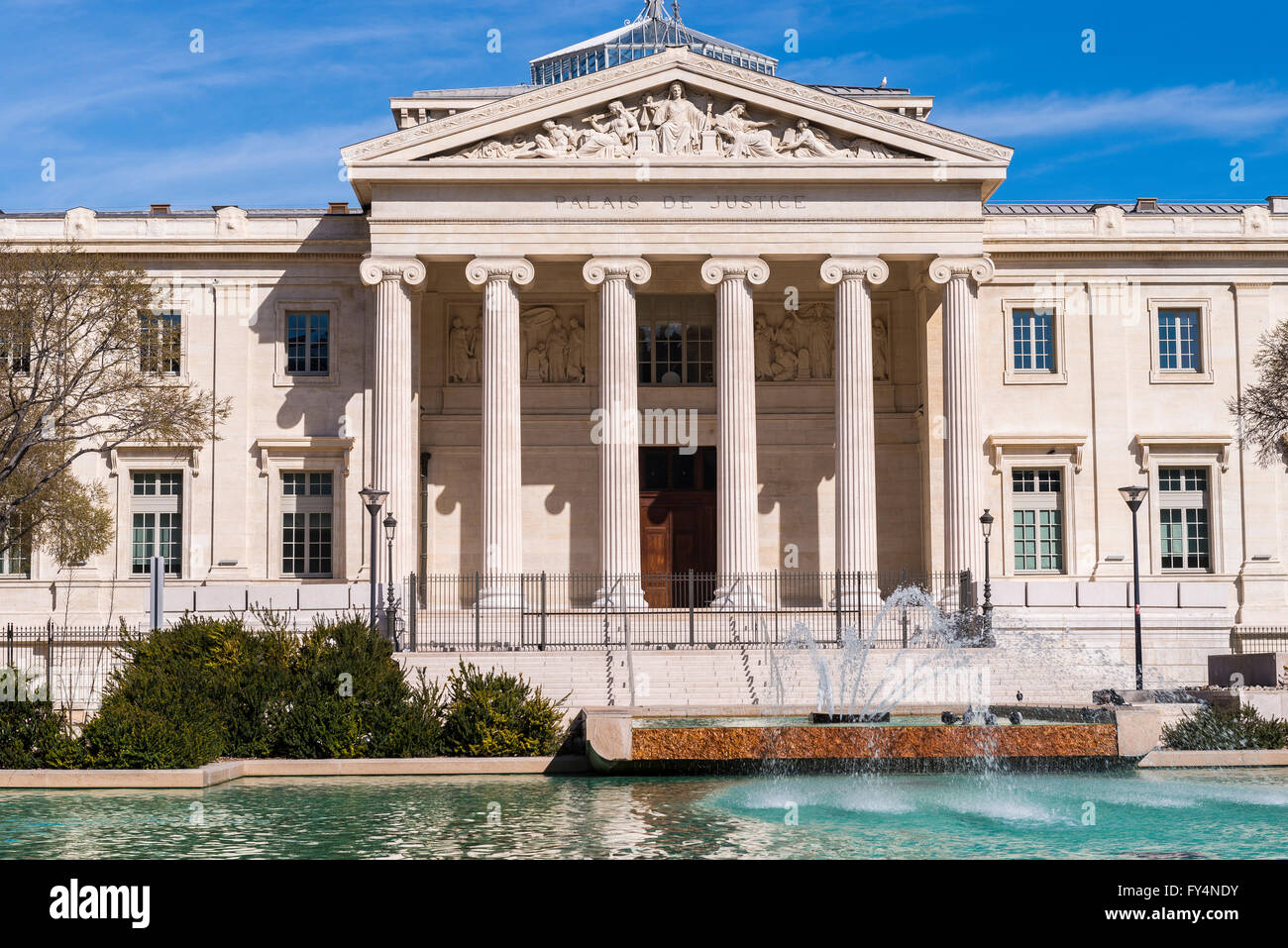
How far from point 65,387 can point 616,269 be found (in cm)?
1581

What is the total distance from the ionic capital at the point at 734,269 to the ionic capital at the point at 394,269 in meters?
8.50

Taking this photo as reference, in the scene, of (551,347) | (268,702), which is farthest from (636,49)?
(268,702)

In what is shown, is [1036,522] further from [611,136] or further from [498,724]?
[498,724]

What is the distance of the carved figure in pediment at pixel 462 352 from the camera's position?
48219mm

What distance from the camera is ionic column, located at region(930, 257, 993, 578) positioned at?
42.8 m

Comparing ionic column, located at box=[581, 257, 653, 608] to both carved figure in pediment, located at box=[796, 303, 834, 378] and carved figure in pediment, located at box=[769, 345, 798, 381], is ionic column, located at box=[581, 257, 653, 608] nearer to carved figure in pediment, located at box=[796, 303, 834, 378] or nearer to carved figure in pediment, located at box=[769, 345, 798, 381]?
carved figure in pediment, located at box=[769, 345, 798, 381]

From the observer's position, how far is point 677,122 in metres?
43.5

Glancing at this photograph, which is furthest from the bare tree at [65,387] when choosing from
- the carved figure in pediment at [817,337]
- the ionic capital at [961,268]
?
the ionic capital at [961,268]

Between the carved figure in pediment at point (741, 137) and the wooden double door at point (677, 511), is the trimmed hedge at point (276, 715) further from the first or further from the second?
the wooden double door at point (677, 511)

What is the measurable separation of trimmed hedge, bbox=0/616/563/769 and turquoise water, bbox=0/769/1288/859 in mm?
1136

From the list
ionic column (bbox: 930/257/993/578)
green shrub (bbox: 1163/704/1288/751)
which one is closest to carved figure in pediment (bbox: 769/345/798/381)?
ionic column (bbox: 930/257/993/578)

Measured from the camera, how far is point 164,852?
15.3 meters
